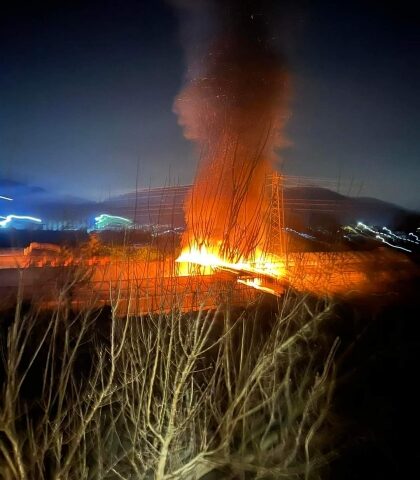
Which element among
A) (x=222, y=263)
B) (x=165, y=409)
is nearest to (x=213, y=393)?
(x=165, y=409)

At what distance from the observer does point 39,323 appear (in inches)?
Result: 322

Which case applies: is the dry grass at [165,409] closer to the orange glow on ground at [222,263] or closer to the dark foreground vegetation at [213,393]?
the dark foreground vegetation at [213,393]

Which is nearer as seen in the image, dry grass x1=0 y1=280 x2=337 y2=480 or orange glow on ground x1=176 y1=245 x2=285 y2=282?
dry grass x1=0 y1=280 x2=337 y2=480

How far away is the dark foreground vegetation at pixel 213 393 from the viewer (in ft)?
10.5

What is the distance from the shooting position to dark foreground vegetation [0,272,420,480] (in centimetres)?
320

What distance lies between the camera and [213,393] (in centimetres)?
438

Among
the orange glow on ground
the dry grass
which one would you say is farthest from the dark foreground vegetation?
the orange glow on ground

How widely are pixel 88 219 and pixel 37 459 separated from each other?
2095 centimetres

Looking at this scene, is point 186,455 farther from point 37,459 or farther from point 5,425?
point 5,425

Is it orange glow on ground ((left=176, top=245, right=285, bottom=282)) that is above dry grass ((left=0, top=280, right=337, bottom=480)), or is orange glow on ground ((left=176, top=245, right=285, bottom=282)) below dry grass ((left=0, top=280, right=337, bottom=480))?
above

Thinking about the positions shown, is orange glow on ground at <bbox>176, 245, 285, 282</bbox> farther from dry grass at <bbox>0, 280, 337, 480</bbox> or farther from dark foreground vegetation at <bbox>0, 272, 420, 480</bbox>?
dry grass at <bbox>0, 280, 337, 480</bbox>

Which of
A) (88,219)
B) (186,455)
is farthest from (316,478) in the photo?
(88,219)

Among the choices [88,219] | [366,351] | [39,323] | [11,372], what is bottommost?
[366,351]

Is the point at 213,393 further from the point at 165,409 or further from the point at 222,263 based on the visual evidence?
the point at 222,263
